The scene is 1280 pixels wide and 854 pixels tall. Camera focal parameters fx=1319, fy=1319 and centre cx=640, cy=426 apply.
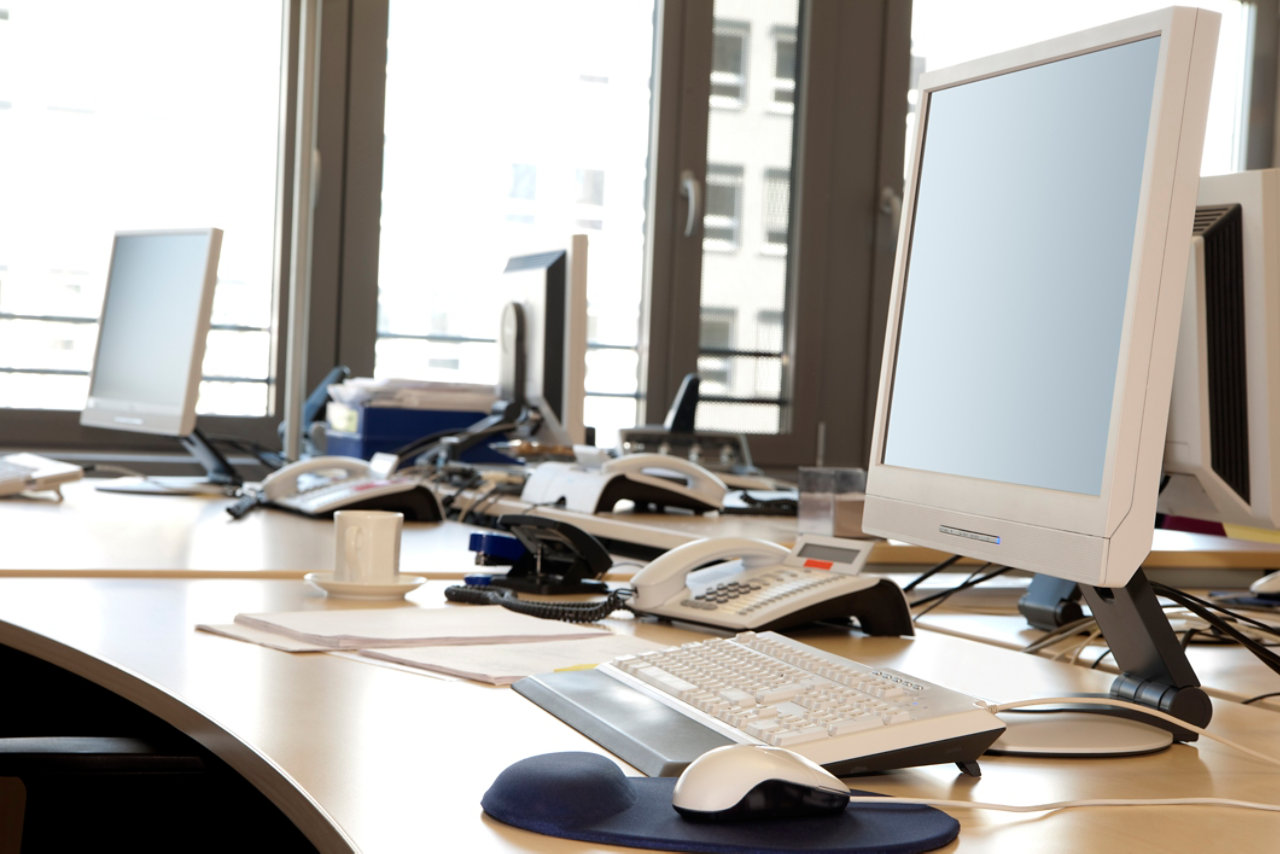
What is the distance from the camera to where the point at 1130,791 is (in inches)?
32.0

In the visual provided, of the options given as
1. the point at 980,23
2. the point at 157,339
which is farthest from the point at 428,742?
the point at 980,23

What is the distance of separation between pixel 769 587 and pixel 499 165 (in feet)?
9.29

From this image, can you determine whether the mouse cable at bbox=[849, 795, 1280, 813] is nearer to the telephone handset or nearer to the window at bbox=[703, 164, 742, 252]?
the telephone handset

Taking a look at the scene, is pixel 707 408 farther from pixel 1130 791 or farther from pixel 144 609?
pixel 1130 791

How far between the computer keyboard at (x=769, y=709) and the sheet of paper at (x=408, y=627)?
211 mm

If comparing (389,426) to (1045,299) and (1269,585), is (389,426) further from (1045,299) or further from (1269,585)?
(1045,299)

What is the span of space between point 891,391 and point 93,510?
1.66 m

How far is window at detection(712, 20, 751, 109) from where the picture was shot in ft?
13.6

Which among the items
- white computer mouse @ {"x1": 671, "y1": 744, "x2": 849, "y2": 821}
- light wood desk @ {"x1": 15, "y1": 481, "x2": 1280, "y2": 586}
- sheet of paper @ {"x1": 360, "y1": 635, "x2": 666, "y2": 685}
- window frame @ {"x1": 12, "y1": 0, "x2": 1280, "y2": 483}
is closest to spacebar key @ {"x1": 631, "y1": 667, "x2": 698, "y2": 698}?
sheet of paper @ {"x1": 360, "y1": 635, "x2": 666, "y2": 685}

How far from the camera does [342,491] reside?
2354 millimetres

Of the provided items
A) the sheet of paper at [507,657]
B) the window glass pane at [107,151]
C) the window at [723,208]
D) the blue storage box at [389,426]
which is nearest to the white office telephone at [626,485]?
Result: the blue storage box at [389,426]

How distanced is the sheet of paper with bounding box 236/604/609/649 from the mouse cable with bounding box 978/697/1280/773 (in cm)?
48

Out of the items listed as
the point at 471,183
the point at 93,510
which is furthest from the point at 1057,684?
the point at 471,183

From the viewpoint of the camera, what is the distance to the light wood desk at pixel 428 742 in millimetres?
701
